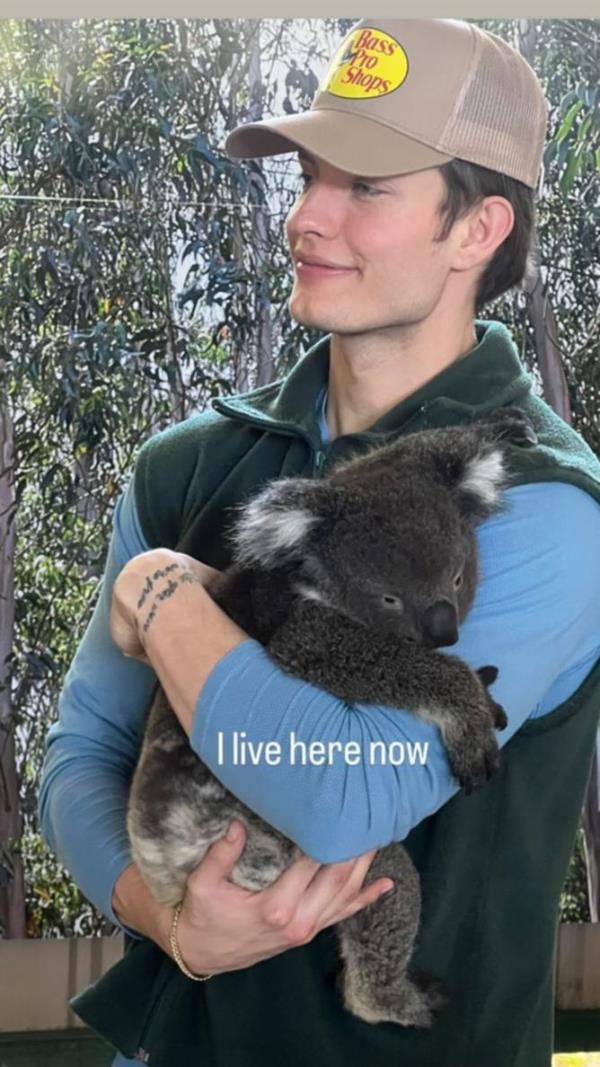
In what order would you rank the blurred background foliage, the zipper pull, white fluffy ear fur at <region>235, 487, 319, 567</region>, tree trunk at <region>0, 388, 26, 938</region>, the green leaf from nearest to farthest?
white fluffy ear fur at <region>235, 487, 319, 567</region> < the zipper pull < the green leaf < the blurred background foliage < tree trunk at <region>0, 388, 26, 938</region>

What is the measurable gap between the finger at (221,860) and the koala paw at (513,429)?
15.4 inches

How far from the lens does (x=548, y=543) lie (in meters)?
1.03

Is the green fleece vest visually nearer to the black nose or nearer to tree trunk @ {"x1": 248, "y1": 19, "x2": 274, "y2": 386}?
the black nose

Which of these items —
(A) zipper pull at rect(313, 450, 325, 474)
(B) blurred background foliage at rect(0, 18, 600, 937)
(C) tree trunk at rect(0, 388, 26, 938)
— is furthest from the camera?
(C) tree trunk at rect(0, 388, 26, 938)

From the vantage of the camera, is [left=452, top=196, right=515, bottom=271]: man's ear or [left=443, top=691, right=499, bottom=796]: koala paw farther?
[left=452, top=196, right=515, bottom=271]: man's ear

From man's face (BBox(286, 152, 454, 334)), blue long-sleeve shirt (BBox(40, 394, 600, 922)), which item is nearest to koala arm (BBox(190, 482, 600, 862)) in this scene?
blue long-sleeve shirt (BBox(40, 394, 600, 922))

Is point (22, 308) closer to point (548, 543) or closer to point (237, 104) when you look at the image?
point (237, 104)

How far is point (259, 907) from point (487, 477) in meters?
0.39

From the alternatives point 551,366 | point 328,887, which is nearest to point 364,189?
point 328,887

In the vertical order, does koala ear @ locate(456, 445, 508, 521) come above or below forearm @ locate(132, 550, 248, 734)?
above

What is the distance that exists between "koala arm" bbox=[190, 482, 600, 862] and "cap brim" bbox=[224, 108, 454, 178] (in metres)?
0.30

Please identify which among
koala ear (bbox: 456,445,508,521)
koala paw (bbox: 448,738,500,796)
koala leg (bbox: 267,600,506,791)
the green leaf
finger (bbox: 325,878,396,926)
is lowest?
finger (bbox: 325,878,396,926)

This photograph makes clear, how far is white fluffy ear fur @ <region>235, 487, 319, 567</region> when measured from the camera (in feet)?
3.55

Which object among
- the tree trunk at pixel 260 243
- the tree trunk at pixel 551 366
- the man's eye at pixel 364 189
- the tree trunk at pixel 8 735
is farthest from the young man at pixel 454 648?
the tree trunk at pixel 551 366
